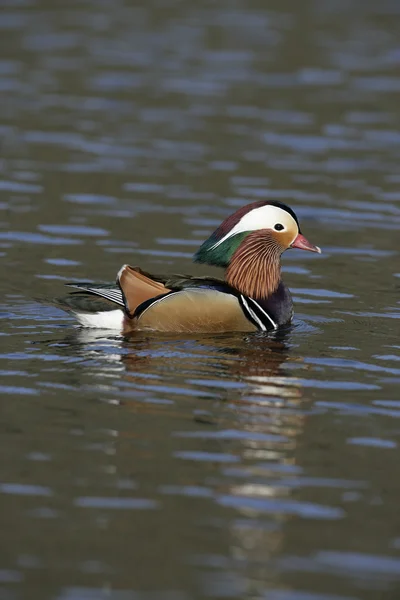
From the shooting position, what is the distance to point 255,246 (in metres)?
10.1

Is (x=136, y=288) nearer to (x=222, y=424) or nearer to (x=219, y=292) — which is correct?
(x=219, y=292)

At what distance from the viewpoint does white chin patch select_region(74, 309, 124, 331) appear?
9281 mm

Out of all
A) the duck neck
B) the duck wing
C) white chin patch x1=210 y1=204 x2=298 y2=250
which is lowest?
the duck wing

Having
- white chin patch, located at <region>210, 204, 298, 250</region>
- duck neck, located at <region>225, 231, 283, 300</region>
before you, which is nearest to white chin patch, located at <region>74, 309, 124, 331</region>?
white chin patch, located at <region>210, 204, 298, 250</region>

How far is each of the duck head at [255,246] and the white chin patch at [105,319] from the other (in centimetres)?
94

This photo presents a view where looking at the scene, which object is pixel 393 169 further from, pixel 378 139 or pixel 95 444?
pixel 95 444

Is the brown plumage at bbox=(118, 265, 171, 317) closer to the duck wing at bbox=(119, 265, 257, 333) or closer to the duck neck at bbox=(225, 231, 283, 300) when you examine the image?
the duck wing at bbox=(119, 265, 257, 333)

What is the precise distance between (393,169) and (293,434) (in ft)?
28.1

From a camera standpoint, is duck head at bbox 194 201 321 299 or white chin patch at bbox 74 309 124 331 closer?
white chin patch at bbox 74 309 124 331

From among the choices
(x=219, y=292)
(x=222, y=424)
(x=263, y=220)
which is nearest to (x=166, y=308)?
(x=219, y=292)

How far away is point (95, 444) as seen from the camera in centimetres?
681

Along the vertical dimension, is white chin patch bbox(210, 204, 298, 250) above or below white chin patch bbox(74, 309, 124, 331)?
above

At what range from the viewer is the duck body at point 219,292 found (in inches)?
363

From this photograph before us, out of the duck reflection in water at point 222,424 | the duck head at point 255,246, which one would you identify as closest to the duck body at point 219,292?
the duck head at point 255,246
